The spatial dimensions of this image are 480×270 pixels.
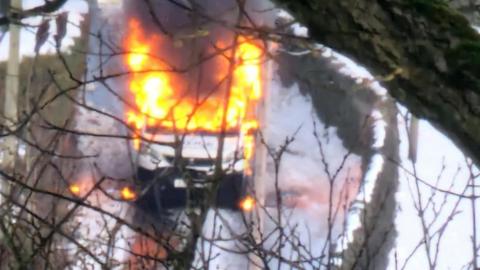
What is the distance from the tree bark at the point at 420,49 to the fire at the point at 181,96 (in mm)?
592

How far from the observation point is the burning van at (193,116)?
3453 mm

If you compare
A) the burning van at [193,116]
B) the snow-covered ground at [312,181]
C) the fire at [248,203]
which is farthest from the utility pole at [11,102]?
the fire at [248,203]

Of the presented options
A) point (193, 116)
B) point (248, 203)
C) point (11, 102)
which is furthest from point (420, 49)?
point (11, 102)

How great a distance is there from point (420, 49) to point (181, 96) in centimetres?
225

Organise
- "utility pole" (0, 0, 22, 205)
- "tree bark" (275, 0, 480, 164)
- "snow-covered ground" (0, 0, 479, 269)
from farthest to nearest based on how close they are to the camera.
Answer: "snow-covered ground" (0, 0, 479, 269)
"utility pole" (0, 0, 22, 205)
"tree bark" (275, 0, 480, 164)

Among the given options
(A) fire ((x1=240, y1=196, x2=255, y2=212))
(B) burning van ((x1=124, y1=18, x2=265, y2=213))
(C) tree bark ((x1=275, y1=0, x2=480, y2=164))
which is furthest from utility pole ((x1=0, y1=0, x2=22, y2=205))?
(C) tree bark ((x1=275, y1=0, x2=480, y2=164))

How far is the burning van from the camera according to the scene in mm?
3453

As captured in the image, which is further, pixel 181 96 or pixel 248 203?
pixel 248 203

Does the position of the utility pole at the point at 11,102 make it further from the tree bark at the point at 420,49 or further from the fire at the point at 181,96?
the tree bark at the point at 420,49

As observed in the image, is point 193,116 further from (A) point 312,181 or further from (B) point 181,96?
(A) point 312,181

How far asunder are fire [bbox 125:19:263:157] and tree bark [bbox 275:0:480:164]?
1.94ft

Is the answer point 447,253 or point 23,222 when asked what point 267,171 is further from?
point 23,222

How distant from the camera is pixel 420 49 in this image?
2.01 meters

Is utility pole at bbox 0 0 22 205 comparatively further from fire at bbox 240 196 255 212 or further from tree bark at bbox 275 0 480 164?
tree bark at bbox 275 0 480 164
